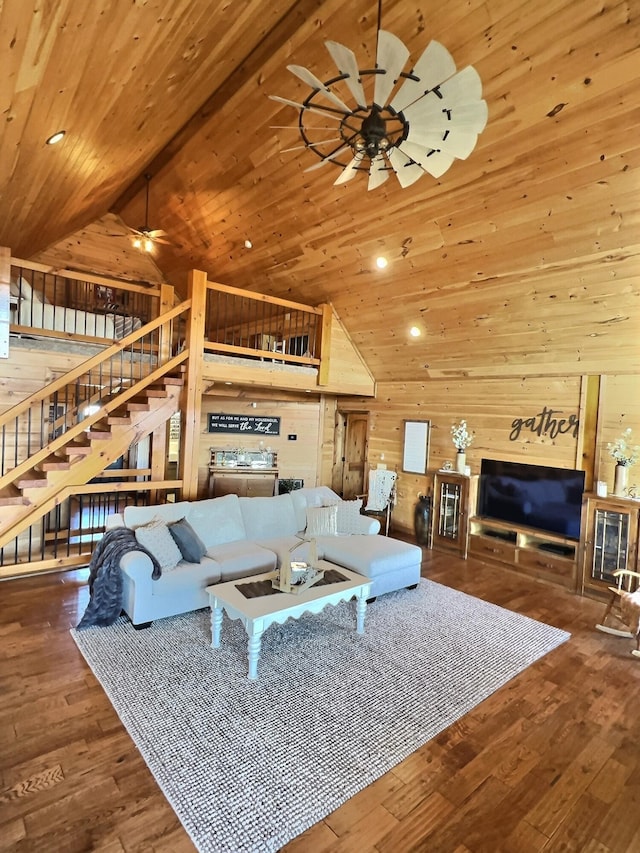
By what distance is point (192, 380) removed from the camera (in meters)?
5.22

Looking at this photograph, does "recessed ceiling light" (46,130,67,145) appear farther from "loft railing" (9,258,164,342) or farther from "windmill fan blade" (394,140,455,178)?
"windmill fan blade" (394,140,455,178)

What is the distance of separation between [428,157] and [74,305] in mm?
7589

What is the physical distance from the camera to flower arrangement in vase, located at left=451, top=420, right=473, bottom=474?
241 inches

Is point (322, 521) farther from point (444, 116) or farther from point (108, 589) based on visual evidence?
point (444, 116)

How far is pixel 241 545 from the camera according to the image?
4520 millimetres

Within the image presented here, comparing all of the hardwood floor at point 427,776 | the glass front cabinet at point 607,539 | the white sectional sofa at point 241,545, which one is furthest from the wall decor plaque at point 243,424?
the glass front cabinet at point 607,539

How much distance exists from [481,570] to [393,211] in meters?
4.28

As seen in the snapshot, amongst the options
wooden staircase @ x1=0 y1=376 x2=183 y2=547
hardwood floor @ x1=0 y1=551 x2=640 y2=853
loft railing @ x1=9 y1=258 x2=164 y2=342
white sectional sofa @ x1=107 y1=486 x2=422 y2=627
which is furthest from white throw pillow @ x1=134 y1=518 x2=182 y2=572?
loft railing @ x1=9 y1=258 x2=164 y2=342

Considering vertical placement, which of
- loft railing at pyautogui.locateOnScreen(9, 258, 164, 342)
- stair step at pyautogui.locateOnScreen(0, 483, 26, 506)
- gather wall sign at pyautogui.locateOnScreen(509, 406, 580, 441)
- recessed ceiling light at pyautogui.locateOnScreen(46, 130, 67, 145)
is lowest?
stair step at pyautogui.locateOnScreen(0, 483, 26, 506)

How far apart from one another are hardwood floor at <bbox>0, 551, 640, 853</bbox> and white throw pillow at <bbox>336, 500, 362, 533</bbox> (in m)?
2.24

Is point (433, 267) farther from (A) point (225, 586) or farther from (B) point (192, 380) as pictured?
(A) point (225, 586)

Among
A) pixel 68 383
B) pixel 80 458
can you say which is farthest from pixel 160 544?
pixel 68 383

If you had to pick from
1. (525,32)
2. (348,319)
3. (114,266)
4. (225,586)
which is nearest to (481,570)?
(225,586)

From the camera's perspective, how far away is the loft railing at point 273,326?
6223mm
